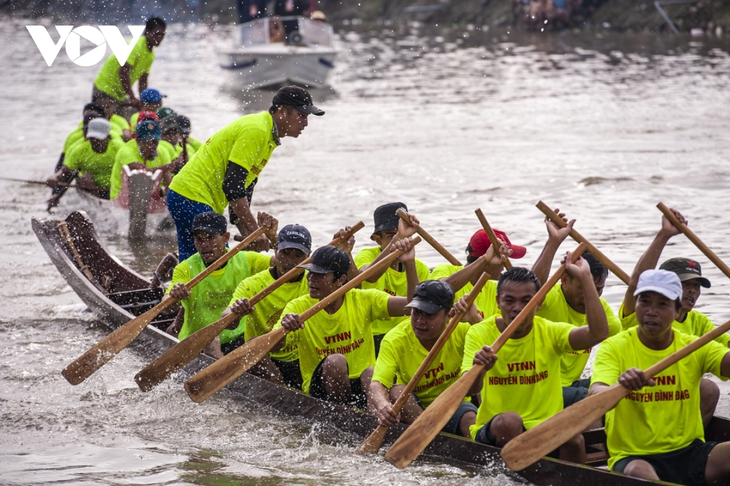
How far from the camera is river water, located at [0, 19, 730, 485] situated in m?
6.06

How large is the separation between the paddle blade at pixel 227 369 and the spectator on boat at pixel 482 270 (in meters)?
1.20

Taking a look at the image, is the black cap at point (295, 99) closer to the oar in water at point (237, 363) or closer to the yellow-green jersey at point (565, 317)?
the oar in water at point (237, 363)

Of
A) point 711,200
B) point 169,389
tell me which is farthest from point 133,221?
point 711,200

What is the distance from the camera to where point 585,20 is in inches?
1419

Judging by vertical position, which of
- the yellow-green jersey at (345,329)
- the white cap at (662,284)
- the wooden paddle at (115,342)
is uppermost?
the white cap at (662,284)

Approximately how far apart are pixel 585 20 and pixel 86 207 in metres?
27.3

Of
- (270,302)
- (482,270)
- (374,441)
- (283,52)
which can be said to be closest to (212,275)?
(270,302)

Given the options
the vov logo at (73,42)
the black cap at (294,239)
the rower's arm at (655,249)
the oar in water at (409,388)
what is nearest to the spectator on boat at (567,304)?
the rower's arm at (655,249)

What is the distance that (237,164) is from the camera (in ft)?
23.7

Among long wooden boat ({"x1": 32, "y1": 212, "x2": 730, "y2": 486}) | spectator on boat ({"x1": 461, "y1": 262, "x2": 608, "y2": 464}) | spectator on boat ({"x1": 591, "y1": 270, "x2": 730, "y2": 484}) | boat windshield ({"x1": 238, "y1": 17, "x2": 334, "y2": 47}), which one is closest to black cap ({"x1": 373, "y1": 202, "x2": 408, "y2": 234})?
long wooden boat ({"x1": 32, "y1": 212, "x2": 730, "y2": 486})

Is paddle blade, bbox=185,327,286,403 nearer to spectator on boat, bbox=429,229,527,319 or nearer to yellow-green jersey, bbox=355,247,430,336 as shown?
yellow-green jersey, bbox=355,247,430,336

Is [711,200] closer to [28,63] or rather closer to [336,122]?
[336,122]

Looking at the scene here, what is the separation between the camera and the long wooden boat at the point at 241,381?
4.88 meters

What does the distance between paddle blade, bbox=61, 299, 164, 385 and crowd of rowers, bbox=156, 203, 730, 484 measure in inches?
12.9
